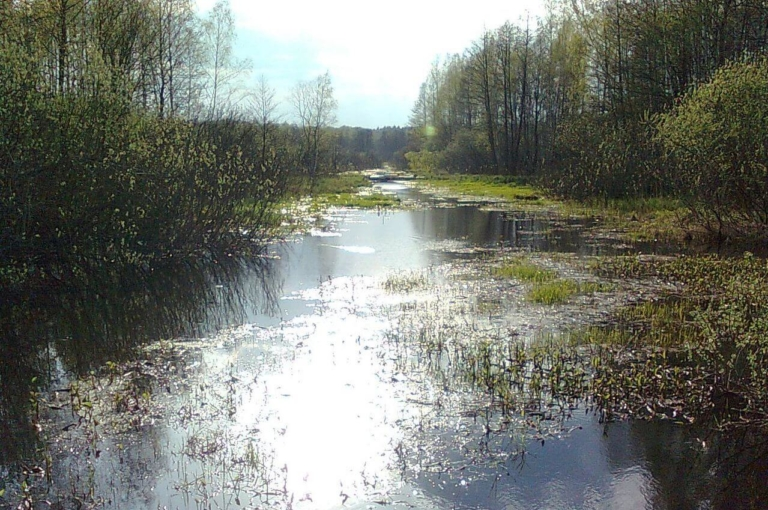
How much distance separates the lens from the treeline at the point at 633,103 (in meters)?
15.2

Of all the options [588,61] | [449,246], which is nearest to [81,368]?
[449,246]

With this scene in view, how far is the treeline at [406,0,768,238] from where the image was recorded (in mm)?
15242

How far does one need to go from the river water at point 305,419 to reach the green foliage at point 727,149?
24.1ft

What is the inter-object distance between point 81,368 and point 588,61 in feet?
97.5

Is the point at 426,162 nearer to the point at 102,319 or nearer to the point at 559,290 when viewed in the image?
the point at 559,290

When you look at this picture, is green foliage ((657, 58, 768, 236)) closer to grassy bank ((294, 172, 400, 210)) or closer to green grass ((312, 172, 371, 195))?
grassy bank ((294, 172, 400, 210))

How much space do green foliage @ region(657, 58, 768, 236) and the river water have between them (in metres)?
7.36

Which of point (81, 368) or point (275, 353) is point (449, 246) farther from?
point (81, 368)

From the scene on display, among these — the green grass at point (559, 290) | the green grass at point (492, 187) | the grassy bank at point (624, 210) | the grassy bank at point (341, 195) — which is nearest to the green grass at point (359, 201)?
the grassy bank at point (341, 195)

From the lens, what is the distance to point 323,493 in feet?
16.0

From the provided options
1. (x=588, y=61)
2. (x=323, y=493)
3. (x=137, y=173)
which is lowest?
(x=323, y=493)

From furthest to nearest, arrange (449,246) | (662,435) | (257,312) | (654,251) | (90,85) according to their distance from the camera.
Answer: (449,246), (654,251), (90,85), (257,312), (662,435)

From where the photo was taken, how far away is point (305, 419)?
621 centimetres

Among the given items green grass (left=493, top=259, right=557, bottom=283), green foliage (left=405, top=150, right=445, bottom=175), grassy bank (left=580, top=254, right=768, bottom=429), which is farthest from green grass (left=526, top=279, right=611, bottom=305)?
green foliage (left=405, top=150, right=445, bottom=175)
